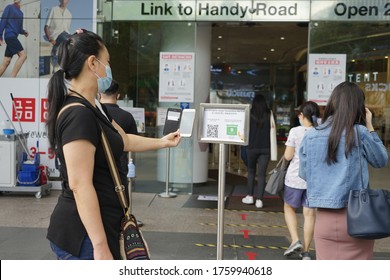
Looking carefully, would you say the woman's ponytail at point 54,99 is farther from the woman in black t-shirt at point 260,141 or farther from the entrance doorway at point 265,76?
the entrance doorway at point 265,76

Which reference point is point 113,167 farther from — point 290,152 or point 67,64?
point 290,152

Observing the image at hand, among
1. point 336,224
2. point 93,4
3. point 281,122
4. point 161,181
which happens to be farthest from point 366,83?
point 281,122

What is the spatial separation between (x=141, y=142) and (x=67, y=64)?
2.55 feet

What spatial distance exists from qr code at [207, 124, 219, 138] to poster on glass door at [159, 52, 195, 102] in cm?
460

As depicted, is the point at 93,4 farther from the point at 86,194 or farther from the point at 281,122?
the point at 281,122

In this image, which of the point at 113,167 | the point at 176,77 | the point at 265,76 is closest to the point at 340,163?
the point at 113,167

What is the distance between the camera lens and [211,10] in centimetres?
875

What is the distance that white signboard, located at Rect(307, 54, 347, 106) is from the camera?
8602 mm

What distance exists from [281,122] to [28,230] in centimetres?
1906

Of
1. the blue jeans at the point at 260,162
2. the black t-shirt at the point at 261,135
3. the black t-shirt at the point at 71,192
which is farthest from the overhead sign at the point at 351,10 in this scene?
the black t-shirt at the point at 71,192

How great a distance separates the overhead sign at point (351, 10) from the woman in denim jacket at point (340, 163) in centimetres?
591

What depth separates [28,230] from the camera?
20.2 feet

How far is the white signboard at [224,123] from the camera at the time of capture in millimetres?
4180
